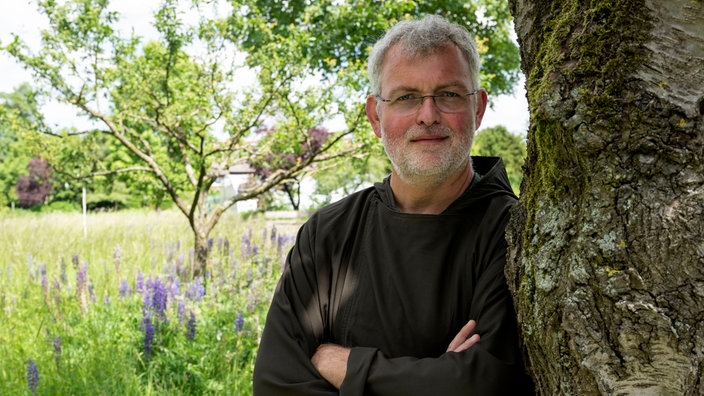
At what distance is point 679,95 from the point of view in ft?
5.50

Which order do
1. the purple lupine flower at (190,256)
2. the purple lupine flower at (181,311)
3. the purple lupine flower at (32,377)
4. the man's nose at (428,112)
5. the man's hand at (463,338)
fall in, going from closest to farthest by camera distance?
the man's hand at (463,338)
the man's nose at (428,112)
the purple lupine flower at (32,377)
the purple lupine flower at (181,311)
the purple lupine flower at (190,256)

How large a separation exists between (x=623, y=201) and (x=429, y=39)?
1.14 metres

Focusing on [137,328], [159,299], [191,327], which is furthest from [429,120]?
[137,328]

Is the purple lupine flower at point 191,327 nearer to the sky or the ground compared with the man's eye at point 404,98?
nearer to the ground

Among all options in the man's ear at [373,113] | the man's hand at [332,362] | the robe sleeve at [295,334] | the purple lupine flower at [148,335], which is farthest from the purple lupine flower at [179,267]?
the man's hand at [332,362]

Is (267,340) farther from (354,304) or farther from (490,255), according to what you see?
(490,255)

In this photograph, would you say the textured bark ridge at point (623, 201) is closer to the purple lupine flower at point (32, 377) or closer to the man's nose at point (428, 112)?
the man's nose at point (428, 112)

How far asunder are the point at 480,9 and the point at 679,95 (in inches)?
632

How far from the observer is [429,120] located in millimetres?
2527

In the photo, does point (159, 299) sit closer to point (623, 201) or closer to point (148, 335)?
point (148, 335)

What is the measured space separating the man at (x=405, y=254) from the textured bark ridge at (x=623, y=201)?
0.43 m

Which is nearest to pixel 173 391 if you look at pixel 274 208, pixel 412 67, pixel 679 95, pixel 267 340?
pixel 267 340

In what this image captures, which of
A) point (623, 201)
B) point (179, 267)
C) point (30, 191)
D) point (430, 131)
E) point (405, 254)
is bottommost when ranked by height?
point (179, 267)

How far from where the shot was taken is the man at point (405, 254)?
2.38 metres
